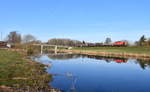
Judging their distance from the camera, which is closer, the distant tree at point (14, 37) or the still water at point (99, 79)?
the still water at point (99, 79)

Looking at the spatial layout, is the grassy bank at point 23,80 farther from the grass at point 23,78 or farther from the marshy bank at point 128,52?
the marshy bank at point 128,52

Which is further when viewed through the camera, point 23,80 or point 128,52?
point 128,52

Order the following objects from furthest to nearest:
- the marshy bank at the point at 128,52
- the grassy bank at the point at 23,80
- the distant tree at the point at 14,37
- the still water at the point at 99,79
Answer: the distant tree at the point at 14,37 → the marshy bank at the point at 128,52 → the still water at the point at 99,79 → the grassy bank at the point at 23,80

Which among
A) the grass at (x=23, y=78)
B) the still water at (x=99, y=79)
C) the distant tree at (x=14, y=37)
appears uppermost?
the distant tree at (x=14, y=37)

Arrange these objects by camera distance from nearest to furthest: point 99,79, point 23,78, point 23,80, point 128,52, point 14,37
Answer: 1. point 23,80
2. point 23,78
3. point 99,79
4. point 128,52
5. point 14,37

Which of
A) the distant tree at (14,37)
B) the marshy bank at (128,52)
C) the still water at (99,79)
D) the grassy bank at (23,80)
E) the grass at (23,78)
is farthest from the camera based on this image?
the distant tree at (14,37)

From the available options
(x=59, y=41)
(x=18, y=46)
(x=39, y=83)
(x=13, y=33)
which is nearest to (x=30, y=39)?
(x=13, y=33)

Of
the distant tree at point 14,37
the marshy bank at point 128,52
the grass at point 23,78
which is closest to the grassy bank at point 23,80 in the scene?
the grass at point 23,78

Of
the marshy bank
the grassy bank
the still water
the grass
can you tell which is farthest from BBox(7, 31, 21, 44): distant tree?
the grassy bank

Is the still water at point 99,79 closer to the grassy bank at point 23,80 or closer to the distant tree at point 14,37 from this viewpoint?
the grassy bank at point 23,80

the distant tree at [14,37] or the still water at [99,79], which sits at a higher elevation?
the distant tree at [14,37]

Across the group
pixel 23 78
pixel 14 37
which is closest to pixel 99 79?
pixel 23 78

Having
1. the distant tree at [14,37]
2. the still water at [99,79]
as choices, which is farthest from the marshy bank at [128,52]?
the distant tree at [14,37]

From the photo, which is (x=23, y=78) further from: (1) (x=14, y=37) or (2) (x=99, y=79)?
(1) (x=14, y=37)
